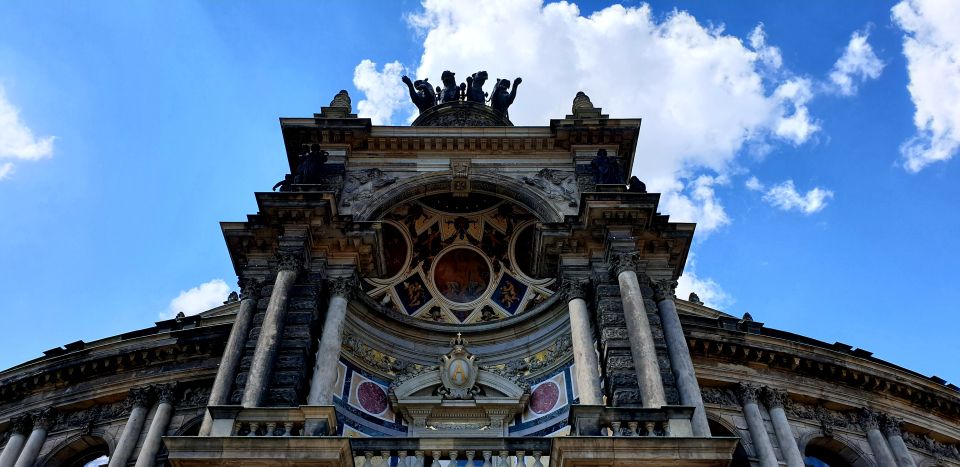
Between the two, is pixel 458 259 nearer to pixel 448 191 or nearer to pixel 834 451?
pixel 448 191

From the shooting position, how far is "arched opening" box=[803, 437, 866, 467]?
21.0 metres

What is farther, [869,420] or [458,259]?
[458,259]

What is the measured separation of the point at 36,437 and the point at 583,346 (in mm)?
14883

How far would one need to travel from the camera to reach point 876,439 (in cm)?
2125

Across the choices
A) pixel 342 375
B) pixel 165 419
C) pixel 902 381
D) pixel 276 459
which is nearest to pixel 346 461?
pixel 276 459

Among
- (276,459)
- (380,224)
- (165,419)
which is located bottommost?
(276,459)

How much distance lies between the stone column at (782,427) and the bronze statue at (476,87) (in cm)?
1357

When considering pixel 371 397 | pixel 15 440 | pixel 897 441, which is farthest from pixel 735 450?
pixel 15 440

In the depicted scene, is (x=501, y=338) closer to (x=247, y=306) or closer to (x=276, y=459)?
(x=247, y=306)

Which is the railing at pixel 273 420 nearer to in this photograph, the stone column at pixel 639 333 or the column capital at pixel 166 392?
the stone column at pixel 639 333

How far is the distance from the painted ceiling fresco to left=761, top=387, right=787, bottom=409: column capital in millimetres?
6792

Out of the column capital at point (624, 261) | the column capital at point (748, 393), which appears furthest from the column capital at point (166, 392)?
the column capital at point (748, 393)

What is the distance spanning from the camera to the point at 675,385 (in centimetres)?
1595

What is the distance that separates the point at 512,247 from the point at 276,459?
10621 millimetres
